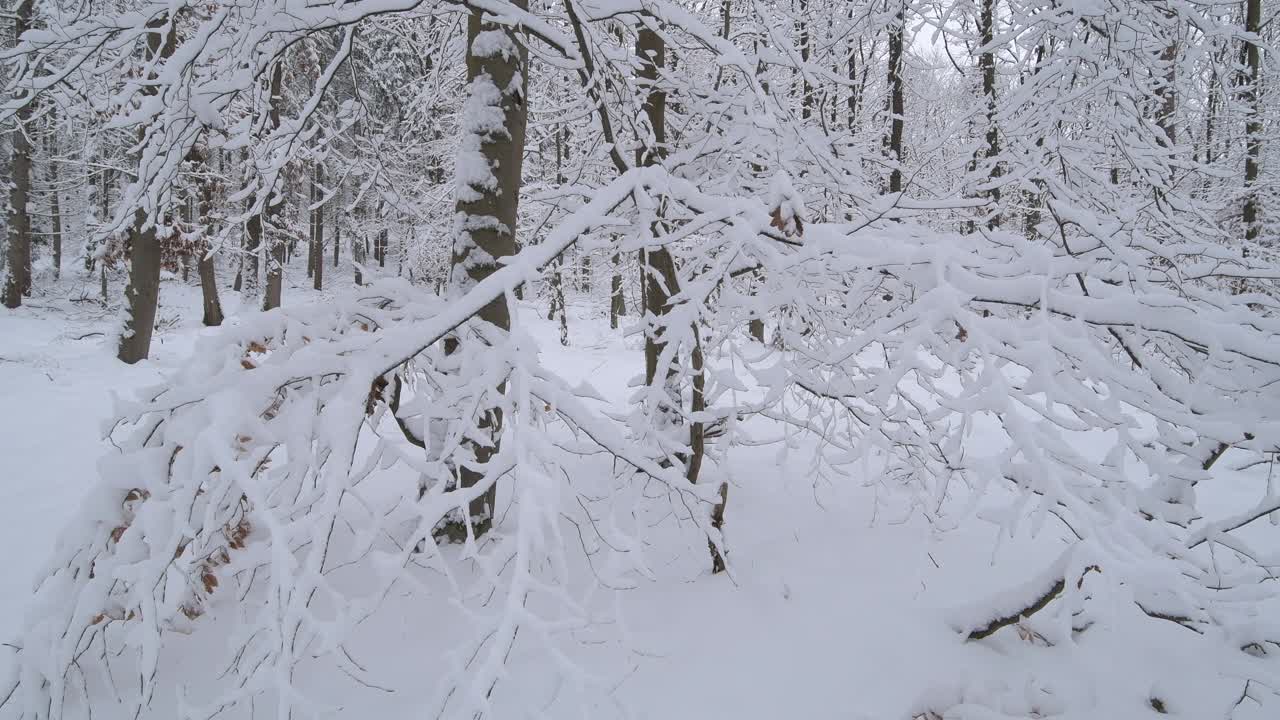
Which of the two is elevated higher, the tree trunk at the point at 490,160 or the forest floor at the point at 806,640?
the tree trunk at the point at 490,160

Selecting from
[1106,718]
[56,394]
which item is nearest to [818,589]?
[1106,718]

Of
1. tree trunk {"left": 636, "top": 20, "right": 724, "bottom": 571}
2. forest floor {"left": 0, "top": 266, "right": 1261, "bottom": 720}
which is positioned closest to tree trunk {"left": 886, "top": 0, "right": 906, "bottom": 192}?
tree trunk {"left": 636, "top": 20, "right": 724, "bottom": 571}

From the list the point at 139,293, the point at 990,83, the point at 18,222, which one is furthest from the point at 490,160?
the point at 18,222

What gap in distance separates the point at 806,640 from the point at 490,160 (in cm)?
355

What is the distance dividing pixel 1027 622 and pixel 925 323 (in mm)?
2659

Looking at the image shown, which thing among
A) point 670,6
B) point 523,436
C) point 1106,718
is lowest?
point 1106,718

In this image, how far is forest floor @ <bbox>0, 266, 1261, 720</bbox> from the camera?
2787 millimetres

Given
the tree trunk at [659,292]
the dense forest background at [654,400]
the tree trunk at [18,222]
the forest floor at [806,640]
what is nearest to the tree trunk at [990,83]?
the dense forest background at [654,400]

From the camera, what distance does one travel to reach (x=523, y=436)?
Answer: 67.5 inches

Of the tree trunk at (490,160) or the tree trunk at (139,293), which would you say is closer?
the tree trunk at (490,160)

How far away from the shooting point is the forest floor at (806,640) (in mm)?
2787

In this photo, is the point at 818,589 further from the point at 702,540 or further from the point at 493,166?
the point at 493,166

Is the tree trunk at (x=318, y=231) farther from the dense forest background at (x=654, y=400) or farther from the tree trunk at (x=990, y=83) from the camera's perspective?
the tree trunk at (x=990, y=83)

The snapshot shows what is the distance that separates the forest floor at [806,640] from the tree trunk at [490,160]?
3.13 feet
